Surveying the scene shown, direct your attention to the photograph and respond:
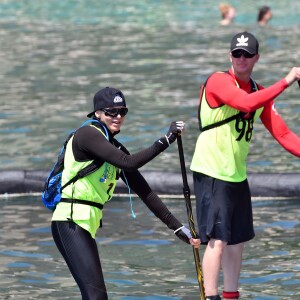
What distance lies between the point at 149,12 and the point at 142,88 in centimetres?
2181

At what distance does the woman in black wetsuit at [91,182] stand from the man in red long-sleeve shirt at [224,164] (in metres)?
0.80

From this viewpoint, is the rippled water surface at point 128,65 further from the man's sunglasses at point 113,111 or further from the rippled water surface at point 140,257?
the man's sunglasses at point 113,111

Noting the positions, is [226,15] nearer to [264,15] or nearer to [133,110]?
[264,15]

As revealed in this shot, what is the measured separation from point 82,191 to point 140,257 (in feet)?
12.8

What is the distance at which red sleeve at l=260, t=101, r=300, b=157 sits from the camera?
1000cm

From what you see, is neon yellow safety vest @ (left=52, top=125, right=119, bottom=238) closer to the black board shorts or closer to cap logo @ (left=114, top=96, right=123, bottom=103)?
cap logo @ (left=114, top=96, right=123, bottom=103)

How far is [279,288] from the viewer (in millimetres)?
11148

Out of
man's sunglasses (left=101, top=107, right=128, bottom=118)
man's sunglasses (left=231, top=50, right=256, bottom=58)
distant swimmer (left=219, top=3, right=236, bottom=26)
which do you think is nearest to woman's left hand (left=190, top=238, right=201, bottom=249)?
man's sunglasses (left=101, top=107, right=128, bottom=118)

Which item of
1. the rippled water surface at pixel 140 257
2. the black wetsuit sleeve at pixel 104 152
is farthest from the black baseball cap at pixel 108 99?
the rippled water surface at pixel 140 257

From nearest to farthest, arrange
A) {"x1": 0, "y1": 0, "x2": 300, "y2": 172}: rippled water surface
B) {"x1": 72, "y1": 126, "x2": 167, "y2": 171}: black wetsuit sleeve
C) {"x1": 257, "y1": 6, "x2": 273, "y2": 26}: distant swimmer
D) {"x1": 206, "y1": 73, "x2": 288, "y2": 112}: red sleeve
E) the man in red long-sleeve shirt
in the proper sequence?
{"x1": 72, "y1": 126, "x2": 167, "y2": 171}: black wetsuit sleeve → {"x1": 206, "y1": 73, "x2": 288, "y2": 112}: red sleeve → the man in red long-sleeve shirt → {"x1": 0, "y1": 0, "x2": 300, "y2": 172}: rippled water surface → {"x1": 257, "y1": 6, "x2": 273, "y2": 26}: distant swimmer

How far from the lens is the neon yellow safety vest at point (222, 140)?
Answer: 966 cm

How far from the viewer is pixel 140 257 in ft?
41.6

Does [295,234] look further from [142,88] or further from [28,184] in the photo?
[142,88]

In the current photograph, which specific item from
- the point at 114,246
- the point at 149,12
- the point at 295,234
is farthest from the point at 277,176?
the point at 149,12
